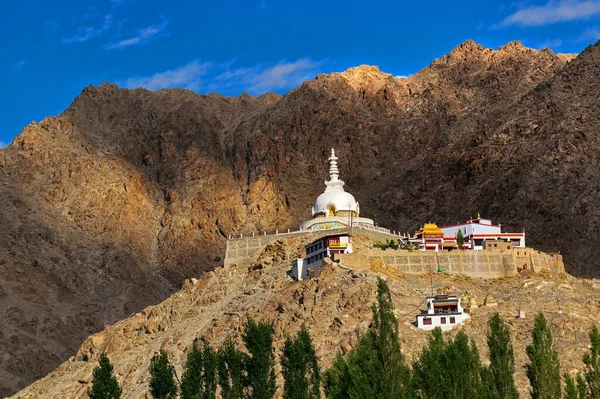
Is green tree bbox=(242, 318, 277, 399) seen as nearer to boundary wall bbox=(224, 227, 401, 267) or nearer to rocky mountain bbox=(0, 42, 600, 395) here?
boundary wall bbox=(224, 227, 401, 267)

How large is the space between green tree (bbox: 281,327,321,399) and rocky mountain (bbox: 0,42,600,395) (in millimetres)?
64690

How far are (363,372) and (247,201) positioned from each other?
11050cm

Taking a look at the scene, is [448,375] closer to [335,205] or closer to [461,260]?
[461,260]

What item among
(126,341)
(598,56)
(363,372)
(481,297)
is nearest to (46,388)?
(126,341)

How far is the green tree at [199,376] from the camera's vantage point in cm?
8591

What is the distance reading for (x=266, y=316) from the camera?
10744 cm

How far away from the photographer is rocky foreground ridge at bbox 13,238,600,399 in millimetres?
97875

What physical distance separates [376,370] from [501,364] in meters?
9.16

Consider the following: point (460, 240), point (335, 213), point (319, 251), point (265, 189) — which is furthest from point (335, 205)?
point (265, 189)

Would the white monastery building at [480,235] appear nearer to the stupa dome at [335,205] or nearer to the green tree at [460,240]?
the green tree at [460,240]

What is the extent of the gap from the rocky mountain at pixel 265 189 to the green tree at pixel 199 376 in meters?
66.6

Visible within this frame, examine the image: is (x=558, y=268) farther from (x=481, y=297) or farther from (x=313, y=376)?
(x=313, y=376)

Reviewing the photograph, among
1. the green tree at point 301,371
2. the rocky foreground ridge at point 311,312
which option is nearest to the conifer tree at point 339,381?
the green tree at point 301,371

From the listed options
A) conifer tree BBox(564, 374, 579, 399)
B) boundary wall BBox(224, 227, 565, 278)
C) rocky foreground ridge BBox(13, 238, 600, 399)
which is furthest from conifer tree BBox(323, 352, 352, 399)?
boundary wall BBox(224, 227, 565, 278)
